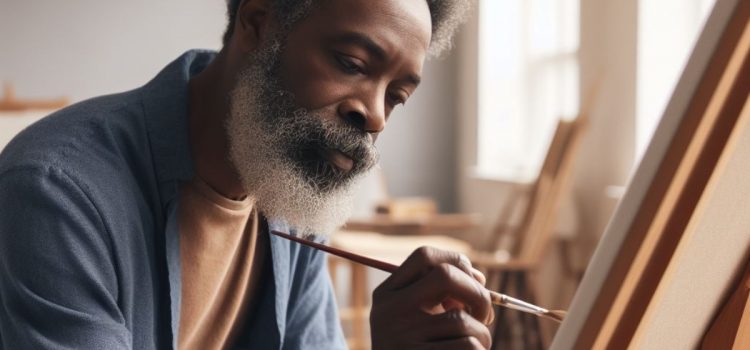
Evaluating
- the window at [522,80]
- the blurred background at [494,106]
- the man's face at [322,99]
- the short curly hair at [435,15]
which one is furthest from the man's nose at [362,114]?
the window at [522,80]

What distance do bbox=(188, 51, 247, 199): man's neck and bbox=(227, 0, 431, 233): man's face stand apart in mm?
26

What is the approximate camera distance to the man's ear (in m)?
1.33

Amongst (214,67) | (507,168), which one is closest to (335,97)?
(214,67)

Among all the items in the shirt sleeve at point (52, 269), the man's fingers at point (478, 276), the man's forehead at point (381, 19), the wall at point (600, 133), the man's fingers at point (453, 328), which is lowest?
the wall at point (600, 133)

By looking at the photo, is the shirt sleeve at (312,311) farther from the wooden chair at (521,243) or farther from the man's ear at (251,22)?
the wooden chair at (521,243)

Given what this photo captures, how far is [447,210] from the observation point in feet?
22.5

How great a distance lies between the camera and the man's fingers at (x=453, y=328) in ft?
2.90

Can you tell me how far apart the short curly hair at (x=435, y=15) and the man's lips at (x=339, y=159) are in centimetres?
20

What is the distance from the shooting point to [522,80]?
226 inches

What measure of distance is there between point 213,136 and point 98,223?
266 millimetres

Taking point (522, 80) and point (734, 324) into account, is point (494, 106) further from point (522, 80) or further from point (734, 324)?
point (734, 324)

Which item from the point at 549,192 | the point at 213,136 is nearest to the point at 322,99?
the point at 213,136

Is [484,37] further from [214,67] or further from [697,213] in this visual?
[697,213]

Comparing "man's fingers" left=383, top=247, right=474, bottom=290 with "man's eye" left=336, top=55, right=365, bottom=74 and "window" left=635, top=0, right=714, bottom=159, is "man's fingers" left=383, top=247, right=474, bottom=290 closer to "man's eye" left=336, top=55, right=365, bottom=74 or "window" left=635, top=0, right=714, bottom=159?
"man's eye" left=336, top=55, right=365, bottom=74
